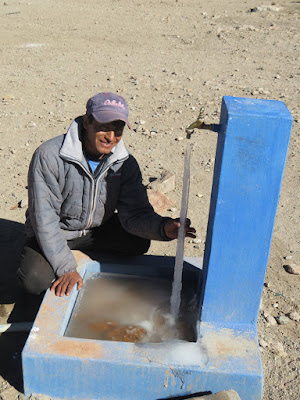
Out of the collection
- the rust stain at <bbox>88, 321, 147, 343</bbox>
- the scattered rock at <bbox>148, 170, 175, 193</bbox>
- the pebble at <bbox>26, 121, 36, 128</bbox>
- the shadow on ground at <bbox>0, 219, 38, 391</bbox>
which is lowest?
the shadow on ground at <bbox>0, 219, 38, 391</bbox>

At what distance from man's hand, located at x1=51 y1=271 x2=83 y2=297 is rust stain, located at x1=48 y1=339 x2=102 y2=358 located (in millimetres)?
355

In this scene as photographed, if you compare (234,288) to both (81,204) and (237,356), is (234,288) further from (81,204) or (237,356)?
(81,204)

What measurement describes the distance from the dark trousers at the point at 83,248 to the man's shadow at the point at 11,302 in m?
0.28

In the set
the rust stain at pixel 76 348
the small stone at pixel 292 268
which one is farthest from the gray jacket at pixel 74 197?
the small stone at pixel 292 268

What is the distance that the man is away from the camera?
2688 mm

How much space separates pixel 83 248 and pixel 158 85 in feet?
14.2

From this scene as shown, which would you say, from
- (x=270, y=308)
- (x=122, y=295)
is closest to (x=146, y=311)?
(x=122, y=295)

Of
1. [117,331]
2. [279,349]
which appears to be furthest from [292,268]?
[117,331]

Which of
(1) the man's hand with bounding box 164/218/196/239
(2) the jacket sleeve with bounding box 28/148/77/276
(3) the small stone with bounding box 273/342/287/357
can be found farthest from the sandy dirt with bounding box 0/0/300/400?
(1) the man's hand with bounding box 164/218/196/239

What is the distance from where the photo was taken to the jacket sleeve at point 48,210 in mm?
2707

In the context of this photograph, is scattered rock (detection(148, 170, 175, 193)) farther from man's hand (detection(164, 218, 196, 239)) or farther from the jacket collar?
the jacket collar

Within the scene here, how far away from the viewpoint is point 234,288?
8.21 feet

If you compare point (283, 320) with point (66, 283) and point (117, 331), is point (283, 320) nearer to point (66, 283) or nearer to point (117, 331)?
point (117, 331)

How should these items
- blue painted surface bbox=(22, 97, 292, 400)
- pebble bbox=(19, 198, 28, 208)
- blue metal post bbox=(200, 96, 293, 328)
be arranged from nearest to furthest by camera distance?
1. blue metal post bbox=(200, 96, 293, 328)
2. blue painted surface bbox=(22, 97, 292, 400)
3. pebble bbox=(19, 198, 28, 208)
